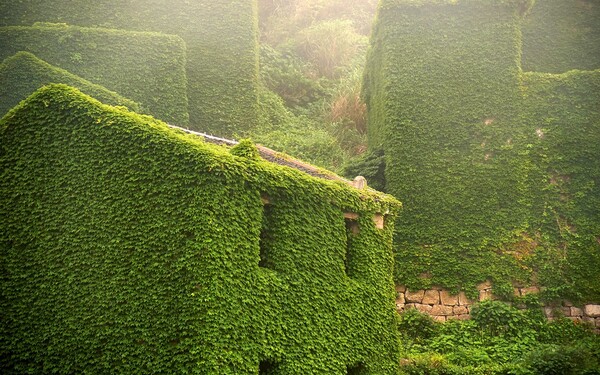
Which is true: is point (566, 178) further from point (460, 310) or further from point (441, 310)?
point (441, 310)

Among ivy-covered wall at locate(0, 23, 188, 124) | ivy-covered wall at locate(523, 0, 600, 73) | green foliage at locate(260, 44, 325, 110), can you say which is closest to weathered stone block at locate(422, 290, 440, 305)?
ivy-covered wall at locate(523, 0, 600, 73)

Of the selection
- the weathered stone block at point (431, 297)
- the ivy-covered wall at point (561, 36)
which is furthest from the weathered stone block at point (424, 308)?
the ivy-covered wall at point (561, 36)

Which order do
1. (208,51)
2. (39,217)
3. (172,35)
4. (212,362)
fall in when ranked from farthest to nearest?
(208,51) → (172,35) → (39,217) → (212,362)

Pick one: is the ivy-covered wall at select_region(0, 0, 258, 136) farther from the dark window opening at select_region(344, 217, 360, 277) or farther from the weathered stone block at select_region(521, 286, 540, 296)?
the weathered stone block at select_region(521, 286, 540, 296)

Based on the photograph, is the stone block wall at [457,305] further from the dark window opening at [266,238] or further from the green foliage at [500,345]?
the dark window opening at [266,238]

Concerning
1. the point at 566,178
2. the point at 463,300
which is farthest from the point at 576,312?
the point at 566,178

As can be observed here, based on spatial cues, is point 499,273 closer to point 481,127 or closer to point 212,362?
point 481,127

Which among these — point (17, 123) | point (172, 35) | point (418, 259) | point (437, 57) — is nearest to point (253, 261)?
point (17, 123)
